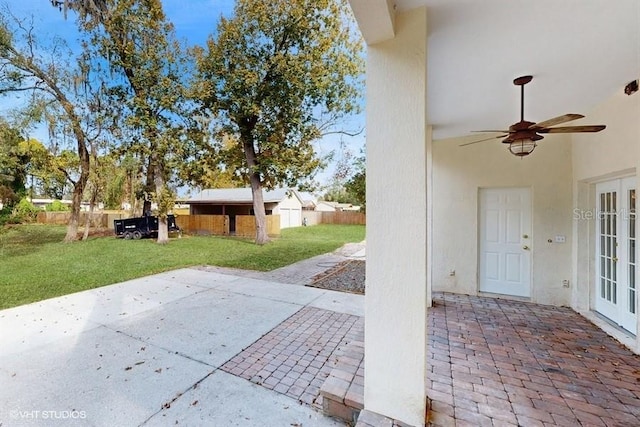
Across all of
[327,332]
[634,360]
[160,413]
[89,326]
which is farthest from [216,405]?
[634,360]

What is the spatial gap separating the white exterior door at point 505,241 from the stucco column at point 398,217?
12.7 ft

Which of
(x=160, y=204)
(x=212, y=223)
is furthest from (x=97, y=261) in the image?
(x=212, y=223)

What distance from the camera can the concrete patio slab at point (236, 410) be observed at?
214 centimetres

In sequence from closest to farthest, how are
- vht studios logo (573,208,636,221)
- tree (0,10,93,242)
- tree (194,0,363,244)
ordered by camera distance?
vht studios logo (573,208,636,221) < tree (0,10,93,242) < tree (194,0,363,244)

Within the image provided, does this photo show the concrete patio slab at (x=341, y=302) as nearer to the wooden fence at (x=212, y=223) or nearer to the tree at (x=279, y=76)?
the tree at (x=279, y=76)

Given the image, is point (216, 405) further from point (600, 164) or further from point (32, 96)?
point (32, 96)

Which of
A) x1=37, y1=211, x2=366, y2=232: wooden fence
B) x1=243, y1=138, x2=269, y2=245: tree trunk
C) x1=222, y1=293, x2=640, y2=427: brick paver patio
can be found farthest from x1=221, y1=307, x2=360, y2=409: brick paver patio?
x1=37, y1=211, x2=366, y2=232: wooden fence

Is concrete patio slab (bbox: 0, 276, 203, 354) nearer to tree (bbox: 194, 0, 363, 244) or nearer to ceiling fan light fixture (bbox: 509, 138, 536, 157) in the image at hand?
ceiling fan light fixture (bbox: 509, 138, 536, 157)

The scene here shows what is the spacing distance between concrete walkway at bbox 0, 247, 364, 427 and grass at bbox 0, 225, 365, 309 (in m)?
1.18

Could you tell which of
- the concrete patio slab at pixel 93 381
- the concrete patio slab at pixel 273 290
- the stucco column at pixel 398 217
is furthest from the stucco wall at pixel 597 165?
the concrete patio slab at pixel 93 381

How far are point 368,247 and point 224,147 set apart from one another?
13233 mm

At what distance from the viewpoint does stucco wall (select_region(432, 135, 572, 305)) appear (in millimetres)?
4453

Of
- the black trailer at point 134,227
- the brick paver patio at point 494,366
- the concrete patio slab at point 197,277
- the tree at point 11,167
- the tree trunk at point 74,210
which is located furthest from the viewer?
the black trailer at point 134,227

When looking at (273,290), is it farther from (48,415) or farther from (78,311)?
(48,415)
